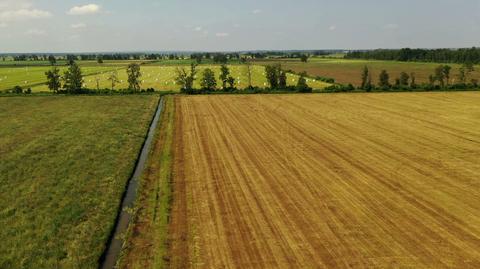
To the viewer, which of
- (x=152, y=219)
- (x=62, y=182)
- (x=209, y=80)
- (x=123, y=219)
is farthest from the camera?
(x=209, y=80)

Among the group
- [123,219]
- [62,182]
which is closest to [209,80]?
[62,182]

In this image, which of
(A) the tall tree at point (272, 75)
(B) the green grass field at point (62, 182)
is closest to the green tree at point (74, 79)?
(B) the green grass field at point (62, 182)

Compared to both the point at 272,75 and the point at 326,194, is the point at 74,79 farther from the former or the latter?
the point at 326,194

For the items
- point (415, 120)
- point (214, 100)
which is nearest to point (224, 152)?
point (415, 120)

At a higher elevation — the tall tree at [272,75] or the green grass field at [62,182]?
the tall tree at [272,75]

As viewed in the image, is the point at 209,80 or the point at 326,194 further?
the point at 209,80

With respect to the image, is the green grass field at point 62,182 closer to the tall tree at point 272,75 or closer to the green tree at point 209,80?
the green tree at point 209,80
